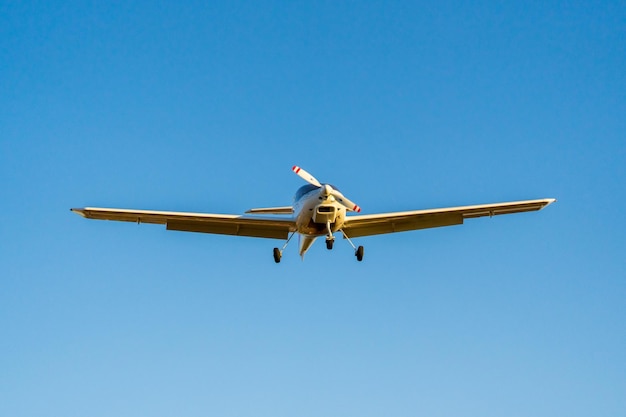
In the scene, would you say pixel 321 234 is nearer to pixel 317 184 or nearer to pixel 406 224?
pixel 317 184

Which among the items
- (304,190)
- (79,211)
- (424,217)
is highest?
(304,190)

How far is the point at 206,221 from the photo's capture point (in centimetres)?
3281

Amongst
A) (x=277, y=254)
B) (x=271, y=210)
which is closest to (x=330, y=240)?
(x=277, y=254)

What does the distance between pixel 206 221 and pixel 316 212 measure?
5341 mm

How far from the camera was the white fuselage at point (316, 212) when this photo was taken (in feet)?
97.5

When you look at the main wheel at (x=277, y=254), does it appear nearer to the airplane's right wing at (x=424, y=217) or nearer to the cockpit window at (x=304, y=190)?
the cockpit window at (x=304, y=190)

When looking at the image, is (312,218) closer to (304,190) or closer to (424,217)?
(304,190)

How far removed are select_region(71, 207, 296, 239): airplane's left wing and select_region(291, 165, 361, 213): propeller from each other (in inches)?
95.6

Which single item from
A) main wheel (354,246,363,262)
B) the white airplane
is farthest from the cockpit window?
main wheel (354,246,363,262)

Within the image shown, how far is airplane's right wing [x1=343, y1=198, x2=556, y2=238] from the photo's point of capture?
33.2 metres

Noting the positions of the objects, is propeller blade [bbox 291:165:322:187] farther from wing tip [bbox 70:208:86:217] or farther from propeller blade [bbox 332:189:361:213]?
wing tip [bbox 70:208:86:217]

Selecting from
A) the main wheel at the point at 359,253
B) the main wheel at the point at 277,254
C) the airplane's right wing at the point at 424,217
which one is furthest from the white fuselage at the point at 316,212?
the airplane's right wing at the point at 424,217

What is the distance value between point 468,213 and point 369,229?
4160 mm

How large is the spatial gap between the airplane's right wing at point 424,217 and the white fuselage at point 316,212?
85.0 inches
